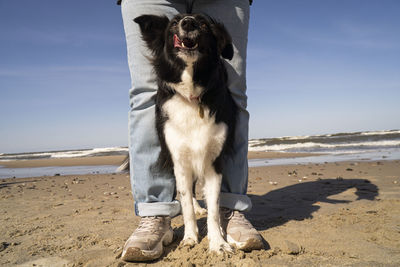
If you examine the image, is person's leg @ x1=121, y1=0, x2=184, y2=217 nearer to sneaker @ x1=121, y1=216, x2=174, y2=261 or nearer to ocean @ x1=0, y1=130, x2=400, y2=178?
sneaker @ x1=121, y1=216, x2=174, y2=261

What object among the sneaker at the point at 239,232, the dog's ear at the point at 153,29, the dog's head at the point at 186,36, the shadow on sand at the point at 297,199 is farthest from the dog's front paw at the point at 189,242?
the dog's ear at the point at 153,29

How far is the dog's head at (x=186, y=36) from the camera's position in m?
2.17

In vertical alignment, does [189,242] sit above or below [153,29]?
below

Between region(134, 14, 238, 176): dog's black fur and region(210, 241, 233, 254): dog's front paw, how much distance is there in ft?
1.81

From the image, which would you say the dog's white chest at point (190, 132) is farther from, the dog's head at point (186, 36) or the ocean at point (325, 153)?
the ocean at point (325, 153)

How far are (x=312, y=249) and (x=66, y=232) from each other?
215 centimetres

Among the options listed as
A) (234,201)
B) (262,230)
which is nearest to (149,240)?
(234,201)

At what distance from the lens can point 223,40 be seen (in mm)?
2281

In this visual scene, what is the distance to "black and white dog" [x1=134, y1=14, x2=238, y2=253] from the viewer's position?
2152 millimetres

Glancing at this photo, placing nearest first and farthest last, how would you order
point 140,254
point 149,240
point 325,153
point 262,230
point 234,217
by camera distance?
point 140,254 → point 149,240 → point 234,217 → point 262,230 → point 325,153

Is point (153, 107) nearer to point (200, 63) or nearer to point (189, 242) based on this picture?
point (200, 63)

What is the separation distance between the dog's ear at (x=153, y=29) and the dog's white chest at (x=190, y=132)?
489 millimetres

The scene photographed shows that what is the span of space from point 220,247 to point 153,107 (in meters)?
1.23

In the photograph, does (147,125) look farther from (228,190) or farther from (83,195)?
(83,195)
